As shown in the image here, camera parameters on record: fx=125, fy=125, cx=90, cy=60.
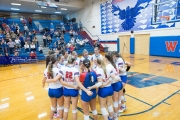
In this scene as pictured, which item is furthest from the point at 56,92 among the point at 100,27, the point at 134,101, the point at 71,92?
the point at 100,27

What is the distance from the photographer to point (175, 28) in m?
10.7

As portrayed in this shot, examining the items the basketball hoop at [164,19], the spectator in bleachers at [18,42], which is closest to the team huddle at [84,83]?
the basketball hoop at [164,19]

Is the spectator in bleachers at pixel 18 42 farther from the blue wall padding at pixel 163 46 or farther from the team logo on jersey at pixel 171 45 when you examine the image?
the team logo on jersey at pixel 171 45

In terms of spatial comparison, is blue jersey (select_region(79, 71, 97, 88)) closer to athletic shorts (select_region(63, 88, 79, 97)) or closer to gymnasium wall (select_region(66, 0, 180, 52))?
athletic shorts (select_region(63, 88, 79, 97))

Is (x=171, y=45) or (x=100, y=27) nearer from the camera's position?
(x=171, y=45)

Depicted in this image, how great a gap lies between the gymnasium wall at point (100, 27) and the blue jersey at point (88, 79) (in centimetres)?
1141

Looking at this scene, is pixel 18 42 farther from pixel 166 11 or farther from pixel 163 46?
pixel 166 11

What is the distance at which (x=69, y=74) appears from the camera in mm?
2322

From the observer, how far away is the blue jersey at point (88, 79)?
217 centimetres

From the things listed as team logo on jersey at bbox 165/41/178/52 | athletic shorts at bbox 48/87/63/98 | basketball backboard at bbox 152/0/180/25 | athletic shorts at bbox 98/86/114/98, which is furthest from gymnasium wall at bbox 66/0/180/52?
athletic shorts at bbox 48/87/63/98

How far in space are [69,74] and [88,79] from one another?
386 millimetres

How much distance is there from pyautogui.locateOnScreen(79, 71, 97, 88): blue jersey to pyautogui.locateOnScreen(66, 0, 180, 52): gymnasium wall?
37.4 feet

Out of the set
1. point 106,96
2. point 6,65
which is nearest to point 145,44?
point 106,96

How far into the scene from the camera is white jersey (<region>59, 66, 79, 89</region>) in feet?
7.53
